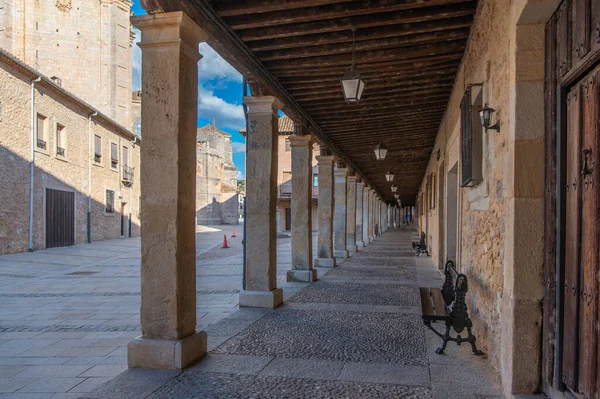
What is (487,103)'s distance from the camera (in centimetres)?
365

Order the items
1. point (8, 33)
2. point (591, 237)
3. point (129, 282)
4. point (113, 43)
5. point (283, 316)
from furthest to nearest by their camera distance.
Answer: point (113, 43) → point (8, 33) → point (129, 282) → point (283, 316) → point (591, 237)

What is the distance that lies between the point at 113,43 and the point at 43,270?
2165 centimetres

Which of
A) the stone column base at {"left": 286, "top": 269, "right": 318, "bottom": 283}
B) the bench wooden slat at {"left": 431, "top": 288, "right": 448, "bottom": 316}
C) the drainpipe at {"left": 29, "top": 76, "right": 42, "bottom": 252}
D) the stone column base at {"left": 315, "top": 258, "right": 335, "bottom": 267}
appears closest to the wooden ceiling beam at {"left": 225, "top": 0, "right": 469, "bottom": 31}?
the bench wooden slat at {"left": 431, "top": 288, "right": 448, "bottom": 316}

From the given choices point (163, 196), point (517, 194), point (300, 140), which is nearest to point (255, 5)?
point (163, 196)

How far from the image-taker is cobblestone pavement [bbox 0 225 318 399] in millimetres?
3357

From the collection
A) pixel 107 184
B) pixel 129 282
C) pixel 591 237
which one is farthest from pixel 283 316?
pixel 107 184

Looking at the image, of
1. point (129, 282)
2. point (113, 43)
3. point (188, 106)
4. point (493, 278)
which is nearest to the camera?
point (493, 278)

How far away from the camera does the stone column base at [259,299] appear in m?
5.62

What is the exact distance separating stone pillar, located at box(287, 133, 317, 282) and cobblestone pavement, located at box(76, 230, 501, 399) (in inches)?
75.9

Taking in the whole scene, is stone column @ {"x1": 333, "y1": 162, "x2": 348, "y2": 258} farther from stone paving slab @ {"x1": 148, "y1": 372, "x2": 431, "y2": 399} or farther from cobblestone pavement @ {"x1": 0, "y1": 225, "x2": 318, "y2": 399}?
stone paving slab @ {"x1": 148, "y1": 372, "x2": 431, "y2": 399}

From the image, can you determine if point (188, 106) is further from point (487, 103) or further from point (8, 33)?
point (8, 33)

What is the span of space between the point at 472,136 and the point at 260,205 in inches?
106

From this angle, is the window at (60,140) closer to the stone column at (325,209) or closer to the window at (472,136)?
the stone column at (325,209)

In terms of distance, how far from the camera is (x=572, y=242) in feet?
7.54
